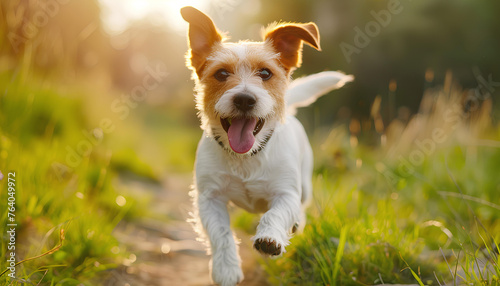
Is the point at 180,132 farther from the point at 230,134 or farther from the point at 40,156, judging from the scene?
the point at 230,134

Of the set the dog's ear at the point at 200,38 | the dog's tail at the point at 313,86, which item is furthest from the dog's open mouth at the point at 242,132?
the dog's tail at the point at 313,86

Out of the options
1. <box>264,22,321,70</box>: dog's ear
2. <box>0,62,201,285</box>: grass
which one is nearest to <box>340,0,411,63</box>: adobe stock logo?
<box>0,62,201,285</box>: grass

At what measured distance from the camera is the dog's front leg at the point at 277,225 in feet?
7.96

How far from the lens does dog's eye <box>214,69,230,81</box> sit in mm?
3008

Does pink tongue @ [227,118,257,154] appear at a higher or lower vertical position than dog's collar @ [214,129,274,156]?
higher

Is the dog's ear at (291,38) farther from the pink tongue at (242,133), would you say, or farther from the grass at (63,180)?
the grass at (63,180)

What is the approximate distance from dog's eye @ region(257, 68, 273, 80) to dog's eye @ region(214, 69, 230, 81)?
24 cm

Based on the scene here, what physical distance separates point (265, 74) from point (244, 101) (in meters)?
0.44

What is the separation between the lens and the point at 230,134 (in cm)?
287

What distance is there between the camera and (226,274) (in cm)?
264

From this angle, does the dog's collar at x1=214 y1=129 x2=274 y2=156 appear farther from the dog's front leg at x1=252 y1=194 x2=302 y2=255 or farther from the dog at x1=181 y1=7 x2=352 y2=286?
the dog's front leg at x1=252 y1=194 x2=302 y2=255

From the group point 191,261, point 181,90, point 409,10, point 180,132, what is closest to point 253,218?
point 191,261

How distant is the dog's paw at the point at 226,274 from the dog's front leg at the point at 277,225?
12.8 inches
